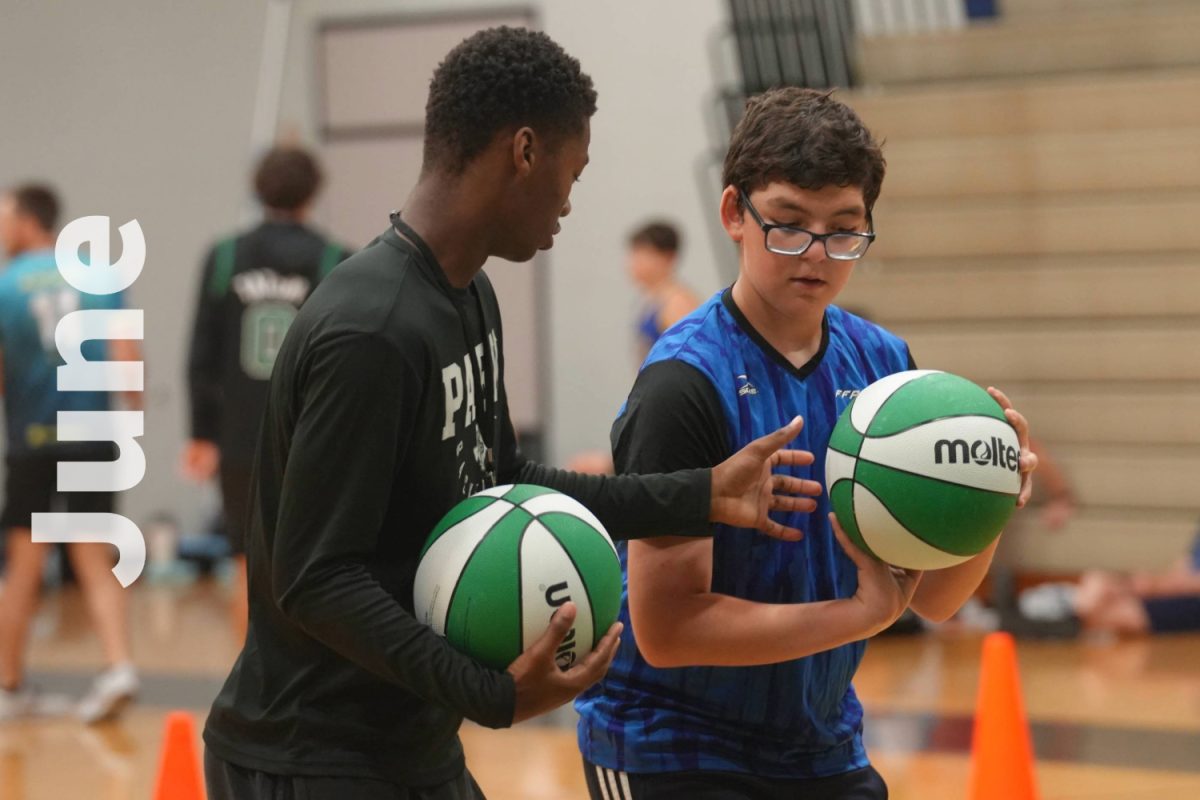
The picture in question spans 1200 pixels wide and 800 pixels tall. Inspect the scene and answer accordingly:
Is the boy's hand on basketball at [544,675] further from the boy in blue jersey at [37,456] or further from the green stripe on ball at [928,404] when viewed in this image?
the boy in blue jersey at [37,456]

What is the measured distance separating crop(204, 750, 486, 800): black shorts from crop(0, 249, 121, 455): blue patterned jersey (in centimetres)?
467

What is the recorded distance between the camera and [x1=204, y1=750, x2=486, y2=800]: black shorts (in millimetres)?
2059

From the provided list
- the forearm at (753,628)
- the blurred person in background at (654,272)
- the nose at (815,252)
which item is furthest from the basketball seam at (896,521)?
the blurred person in background at (654,272)

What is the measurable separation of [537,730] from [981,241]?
159 inches

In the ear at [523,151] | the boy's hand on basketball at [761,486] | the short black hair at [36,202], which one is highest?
the short black hair at [36,202]

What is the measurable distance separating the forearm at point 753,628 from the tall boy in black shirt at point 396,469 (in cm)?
30

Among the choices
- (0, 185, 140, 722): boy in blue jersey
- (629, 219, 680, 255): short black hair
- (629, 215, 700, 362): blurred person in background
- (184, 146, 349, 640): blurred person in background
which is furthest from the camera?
(629, 219, 680, 255): short black hair

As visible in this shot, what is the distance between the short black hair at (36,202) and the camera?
266 inches

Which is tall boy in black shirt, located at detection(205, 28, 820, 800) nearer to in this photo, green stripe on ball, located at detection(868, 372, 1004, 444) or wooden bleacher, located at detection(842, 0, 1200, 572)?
green stripe on ball, located at detection(868, 372, 1004, 444)

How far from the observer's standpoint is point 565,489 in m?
2.41

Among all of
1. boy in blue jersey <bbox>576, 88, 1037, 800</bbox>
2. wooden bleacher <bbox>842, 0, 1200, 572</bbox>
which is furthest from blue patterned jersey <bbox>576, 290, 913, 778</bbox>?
wooden bleacher <bbox>842, 0, 1200, 572</bbox>

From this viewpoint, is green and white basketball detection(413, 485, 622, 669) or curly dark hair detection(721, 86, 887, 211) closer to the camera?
green and white basketball detection(413, 485, 622, 669)

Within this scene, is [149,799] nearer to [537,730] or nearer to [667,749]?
[537,730]

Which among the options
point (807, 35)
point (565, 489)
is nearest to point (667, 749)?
point (565, 489)
